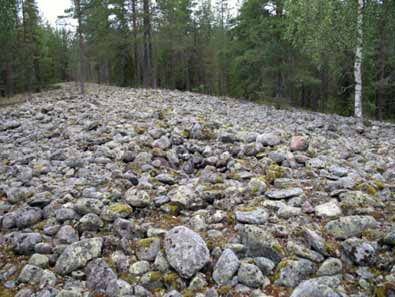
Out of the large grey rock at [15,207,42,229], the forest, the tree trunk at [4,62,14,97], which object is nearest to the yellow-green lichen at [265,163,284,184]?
the large grey rock at [15,207,42,229]

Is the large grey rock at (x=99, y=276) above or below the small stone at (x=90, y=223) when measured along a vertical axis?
below

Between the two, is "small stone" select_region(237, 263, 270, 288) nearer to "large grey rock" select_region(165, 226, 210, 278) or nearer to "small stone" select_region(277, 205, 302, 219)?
"large grey rock" select_region(165, 226, 210, 278)

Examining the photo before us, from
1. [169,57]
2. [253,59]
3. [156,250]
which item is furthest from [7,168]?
[169,57]

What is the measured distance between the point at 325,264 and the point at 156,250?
6.03 ft

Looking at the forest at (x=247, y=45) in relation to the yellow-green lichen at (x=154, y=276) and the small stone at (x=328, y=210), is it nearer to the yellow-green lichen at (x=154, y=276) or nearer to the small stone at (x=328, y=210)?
the small stone at (x=328, y=210)

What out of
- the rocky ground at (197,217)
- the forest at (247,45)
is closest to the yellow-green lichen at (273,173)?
the rocky ground at (197,217)

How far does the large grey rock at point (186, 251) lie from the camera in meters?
3.31

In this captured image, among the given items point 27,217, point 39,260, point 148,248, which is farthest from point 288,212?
point 27,217

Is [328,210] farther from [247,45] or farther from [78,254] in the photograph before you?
[247,45]

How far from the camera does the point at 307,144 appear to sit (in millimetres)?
6727

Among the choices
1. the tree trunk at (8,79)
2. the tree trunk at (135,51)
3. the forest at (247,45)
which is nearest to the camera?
the forest at (247,45)

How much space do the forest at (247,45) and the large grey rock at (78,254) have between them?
11751 millimetres

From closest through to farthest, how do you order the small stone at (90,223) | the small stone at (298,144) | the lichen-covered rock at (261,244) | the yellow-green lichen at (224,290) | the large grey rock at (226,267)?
the yellow-green lichen at (224,290)
the large grey rock at (226,267)
the lichen-covered rock at (261,244)
the small stone at (90,223)
the small stone at (298,144)

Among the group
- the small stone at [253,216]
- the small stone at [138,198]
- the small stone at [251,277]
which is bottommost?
the small stone at [251,277]
